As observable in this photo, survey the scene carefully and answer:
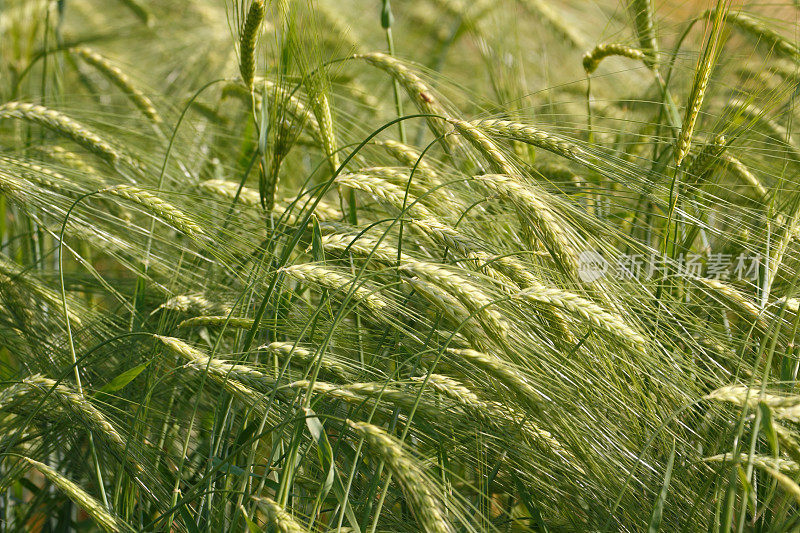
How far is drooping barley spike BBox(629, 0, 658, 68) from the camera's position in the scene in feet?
4.69

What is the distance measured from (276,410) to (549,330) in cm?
40

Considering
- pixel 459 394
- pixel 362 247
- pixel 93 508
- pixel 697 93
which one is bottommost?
pixel 93 508

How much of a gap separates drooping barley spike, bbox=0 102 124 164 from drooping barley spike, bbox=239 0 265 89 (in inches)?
12.9

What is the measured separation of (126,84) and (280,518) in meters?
1.33

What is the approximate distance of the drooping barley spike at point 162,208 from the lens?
1.05 m

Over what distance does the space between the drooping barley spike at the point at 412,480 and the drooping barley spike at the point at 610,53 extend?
98 centimetres

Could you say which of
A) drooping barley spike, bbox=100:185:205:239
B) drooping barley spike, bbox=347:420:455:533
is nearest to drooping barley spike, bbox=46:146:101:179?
drooping barley spike, bbox=100:185:205:239

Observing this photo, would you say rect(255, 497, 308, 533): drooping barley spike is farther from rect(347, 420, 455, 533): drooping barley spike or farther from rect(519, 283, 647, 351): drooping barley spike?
rect(519, 283, 647, 351): drooping barley spike

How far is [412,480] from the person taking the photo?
71 centimetres

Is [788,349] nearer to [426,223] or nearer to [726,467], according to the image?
[726,467]

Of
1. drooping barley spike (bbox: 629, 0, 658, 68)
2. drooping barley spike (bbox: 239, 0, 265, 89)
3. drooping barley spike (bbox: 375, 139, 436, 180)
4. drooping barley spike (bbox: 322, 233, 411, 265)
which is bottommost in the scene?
drooping barley spike (bbox: 322, 233, 411, 265)

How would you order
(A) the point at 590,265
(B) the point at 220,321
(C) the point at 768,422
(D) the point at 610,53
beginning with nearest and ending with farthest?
1. (C) the point at 768,422
2. (A) the point at 590,265
3. (B) the point at 220,321
4. (D) the point at 610,53

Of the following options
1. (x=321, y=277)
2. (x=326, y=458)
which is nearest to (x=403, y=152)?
(x=321, y=277)

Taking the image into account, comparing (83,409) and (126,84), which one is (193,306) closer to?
(83,409)
